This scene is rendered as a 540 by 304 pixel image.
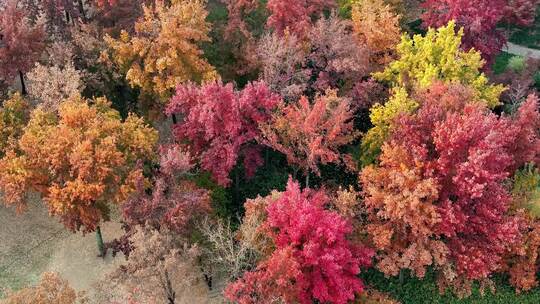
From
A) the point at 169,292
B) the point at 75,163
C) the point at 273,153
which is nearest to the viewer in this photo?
the point at 75,163

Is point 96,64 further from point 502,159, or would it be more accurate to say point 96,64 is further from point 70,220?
point 502,159

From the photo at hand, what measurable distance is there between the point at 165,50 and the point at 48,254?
1450 cm

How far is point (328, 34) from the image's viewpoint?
42.2 metres

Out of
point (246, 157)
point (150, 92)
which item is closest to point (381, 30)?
point (246, 157)

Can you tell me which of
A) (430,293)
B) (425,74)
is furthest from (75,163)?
(430,293)

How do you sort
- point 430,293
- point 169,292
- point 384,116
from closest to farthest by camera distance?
point 169,292
point 430,293
point 384,116

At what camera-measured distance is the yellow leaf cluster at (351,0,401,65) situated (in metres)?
43.4

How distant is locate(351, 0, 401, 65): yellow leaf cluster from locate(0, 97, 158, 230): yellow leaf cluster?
16728 millimetres

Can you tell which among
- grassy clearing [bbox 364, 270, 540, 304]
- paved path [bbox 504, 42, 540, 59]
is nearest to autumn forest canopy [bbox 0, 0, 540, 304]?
grassy clearing [bbox 364, 270, 540, 304]

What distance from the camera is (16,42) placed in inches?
1577

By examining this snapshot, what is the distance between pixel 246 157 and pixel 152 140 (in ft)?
19.3

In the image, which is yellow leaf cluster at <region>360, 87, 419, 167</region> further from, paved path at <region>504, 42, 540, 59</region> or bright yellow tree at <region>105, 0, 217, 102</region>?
paved path at <region>504, 42, 540, 59</region>

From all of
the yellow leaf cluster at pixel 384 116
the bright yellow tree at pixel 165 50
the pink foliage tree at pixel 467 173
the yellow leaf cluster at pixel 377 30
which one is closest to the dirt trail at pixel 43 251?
the bright yellow tree at pixel 165 50

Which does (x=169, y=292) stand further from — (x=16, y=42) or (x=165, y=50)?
(x=16, y=42)
